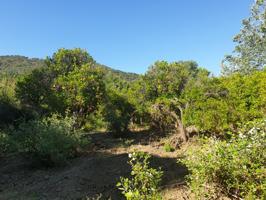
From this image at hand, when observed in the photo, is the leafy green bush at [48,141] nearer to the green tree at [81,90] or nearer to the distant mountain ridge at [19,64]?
the green tree at [81,90]

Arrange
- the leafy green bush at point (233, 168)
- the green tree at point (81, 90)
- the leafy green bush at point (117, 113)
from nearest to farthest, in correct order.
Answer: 1. the leafy green bush at point (233, 168)
2. the leafy green bush at point (117, 113)
3. the green tree at point (81, 90)

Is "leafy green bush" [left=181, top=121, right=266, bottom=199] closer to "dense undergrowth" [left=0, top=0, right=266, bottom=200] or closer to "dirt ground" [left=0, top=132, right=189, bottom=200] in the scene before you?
"dense undergrowth" [left=0, top=0, right=266, bottom=200]

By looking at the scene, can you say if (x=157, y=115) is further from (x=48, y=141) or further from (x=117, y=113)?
(x=48, y=141)

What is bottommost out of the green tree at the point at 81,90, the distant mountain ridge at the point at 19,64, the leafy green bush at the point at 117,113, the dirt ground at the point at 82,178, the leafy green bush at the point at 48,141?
the dirt ground at the point at 82,178

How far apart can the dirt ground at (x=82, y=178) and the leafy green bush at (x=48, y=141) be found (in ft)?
1.03

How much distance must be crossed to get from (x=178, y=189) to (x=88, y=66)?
9340mm

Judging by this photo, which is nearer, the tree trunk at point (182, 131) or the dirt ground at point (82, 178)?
the dirt ground at point (82, 178)

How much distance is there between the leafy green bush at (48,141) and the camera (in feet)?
25.1

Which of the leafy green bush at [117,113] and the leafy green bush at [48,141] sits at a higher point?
the leafy green bush at [117,113]

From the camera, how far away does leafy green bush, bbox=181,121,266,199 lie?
123 inches

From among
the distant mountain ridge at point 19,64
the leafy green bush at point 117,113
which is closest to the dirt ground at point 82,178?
the leafy green bush at point 117,113

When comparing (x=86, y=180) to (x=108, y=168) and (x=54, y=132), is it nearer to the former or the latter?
(x=108, y=168)

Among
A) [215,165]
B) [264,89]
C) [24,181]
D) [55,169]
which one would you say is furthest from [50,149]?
[264,89]

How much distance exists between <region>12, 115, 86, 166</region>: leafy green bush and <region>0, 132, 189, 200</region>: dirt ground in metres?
0.31
